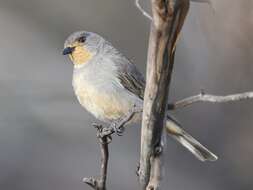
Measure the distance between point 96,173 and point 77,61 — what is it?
6.01ft

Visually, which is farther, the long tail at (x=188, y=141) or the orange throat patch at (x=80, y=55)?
the orange throat patch at (x=80, y=55)

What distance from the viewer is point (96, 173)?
558 centimetres

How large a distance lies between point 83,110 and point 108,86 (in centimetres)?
209

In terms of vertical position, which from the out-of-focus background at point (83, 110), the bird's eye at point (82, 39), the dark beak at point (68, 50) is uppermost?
the bird's eye at point (82, 39)

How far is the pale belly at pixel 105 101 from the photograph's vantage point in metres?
3.57

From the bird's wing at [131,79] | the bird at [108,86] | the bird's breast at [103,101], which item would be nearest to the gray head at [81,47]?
the bird at [108,86]

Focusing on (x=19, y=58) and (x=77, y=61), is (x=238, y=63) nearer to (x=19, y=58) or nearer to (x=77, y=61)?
(x=77, y=61)

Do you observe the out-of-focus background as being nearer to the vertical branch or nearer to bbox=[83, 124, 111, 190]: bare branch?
bbox=[83, 124, 111, 190]: bare branch

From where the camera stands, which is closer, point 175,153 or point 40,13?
point 175,153

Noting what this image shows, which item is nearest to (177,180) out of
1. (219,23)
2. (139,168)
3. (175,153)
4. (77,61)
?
(175,153)

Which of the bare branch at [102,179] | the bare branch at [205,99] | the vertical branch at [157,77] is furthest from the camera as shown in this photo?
the bare branch at [102,179]

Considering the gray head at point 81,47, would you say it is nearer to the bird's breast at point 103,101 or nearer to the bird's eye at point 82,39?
the bird's eye at point 82,39

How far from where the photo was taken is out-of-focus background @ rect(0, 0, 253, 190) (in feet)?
17.3

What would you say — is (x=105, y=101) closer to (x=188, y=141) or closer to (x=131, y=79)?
(x=131, y=79)
